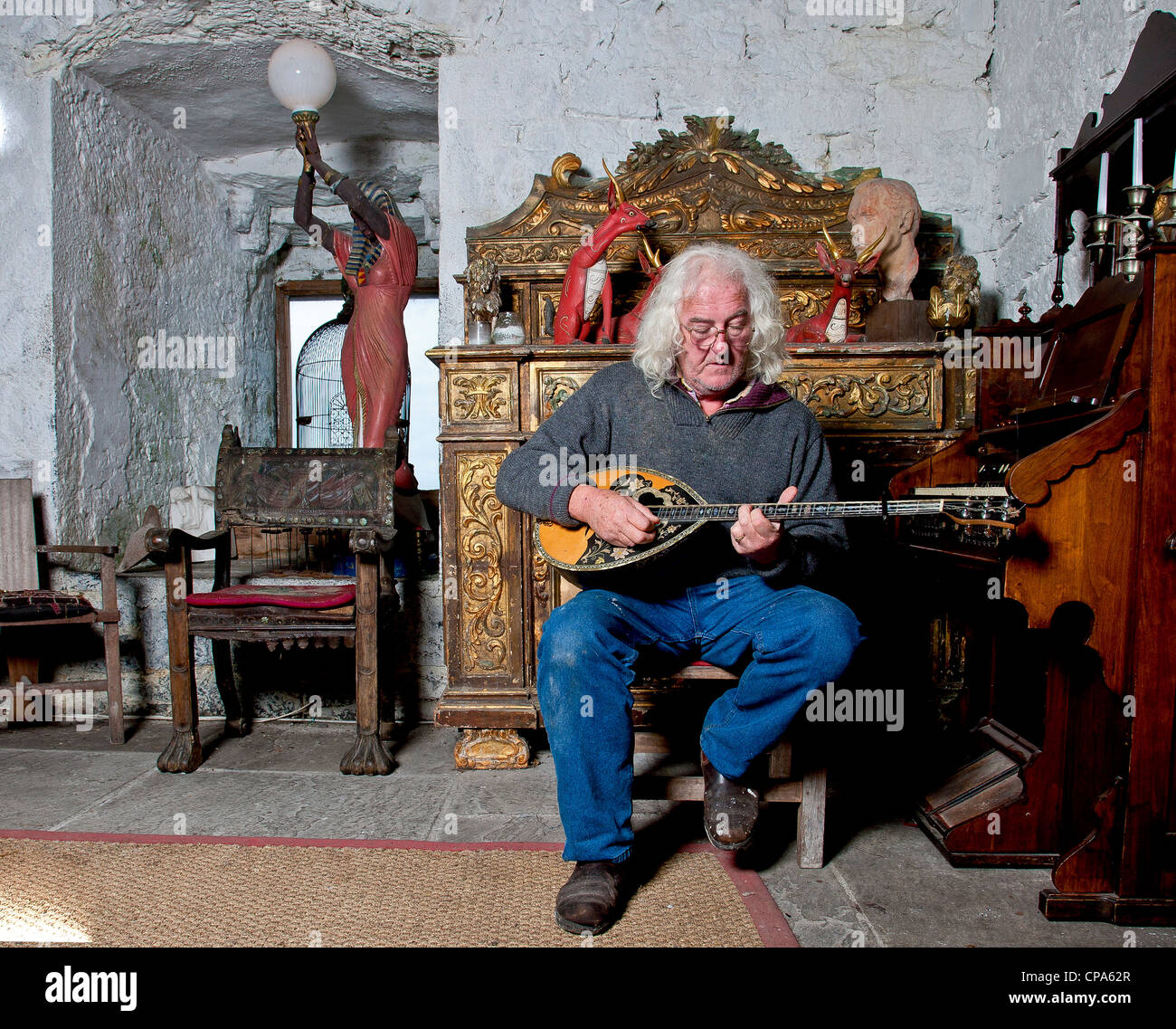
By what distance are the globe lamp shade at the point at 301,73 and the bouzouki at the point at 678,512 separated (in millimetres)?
2637

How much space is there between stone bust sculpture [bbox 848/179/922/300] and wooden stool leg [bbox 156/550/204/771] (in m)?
2.87

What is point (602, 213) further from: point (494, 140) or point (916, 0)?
→ point (916, 0)

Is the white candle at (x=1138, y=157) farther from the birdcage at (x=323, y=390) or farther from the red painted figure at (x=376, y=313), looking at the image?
the birdcage at (x=323, y=390)

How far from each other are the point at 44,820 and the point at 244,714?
107cm

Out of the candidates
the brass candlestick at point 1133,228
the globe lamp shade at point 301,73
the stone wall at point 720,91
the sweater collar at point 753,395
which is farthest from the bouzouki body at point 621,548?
the globe lamp shade at point 301,73

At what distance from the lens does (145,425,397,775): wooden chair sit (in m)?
3.04

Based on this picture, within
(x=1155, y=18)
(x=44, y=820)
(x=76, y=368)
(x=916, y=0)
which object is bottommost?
(x=44, y=820)

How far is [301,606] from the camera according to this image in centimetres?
304

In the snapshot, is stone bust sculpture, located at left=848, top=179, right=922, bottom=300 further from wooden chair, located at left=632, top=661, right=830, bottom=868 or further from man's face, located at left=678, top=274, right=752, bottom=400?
wooden chair, located at left=632, top=661, right=830, bottom=868

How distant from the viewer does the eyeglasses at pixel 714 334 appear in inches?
94.1

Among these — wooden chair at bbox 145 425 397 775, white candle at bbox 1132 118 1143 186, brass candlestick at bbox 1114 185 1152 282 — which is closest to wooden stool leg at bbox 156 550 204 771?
wooden chair at bbox 145 425 397 775

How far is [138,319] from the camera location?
4465mm

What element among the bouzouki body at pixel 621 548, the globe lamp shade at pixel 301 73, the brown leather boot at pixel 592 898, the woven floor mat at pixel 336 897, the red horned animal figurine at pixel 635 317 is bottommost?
the woven floor mat at pixel 336 897
